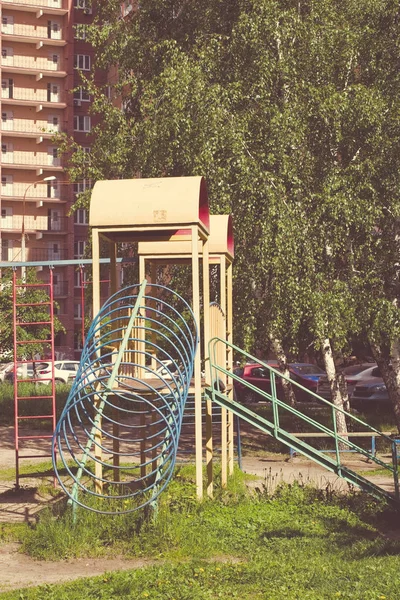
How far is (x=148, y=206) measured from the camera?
12.9m

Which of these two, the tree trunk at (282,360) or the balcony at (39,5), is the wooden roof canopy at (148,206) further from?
the balcony at (39,5)

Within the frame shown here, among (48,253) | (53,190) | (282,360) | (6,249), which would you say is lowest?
(282,360)

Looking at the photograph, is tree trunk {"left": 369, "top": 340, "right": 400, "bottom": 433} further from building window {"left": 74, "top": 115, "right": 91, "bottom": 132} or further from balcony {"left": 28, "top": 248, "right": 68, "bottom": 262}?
building window {"left": 74, "top": 115, "right": 91, "bottom": 132}

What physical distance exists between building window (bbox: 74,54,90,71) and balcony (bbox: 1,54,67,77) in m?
1.56

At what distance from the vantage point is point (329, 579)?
30.7 feet

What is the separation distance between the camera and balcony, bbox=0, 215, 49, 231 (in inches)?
2847

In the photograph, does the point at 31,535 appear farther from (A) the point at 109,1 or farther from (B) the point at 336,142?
(A) the point at 109,1

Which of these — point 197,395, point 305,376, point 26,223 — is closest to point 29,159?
point 26,223

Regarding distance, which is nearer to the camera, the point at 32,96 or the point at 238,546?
the point at 238,546

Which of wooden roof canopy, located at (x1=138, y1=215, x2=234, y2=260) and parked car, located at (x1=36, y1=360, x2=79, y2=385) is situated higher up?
wooden roof canopy, located at (x1=138, y1=215, x2=234, y2=260)

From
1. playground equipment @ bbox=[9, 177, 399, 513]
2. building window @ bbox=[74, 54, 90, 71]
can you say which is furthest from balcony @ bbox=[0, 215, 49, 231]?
playground equipment @ bbox=[9, 177, 399, 513]

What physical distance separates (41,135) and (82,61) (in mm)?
7510

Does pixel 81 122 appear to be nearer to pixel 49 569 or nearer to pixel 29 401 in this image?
pixel 29 401

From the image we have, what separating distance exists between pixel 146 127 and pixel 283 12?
11.9 ft
